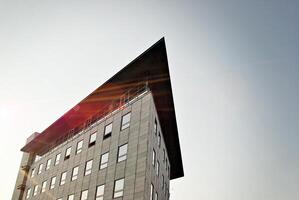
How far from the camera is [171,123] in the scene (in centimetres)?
3566

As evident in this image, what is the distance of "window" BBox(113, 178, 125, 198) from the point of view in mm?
23109

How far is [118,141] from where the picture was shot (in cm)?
2658

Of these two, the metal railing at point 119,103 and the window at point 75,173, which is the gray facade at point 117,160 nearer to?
the window at point 75,173

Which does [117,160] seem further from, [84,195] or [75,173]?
[75,173]

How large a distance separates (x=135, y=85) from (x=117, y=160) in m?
9.55

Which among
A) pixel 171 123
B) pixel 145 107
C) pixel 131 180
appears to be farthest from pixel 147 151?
pixel 171 123

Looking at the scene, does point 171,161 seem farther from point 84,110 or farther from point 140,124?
point 140,124

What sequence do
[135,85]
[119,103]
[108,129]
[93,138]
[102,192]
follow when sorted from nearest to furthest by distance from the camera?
[102,192] → [108,129] → [93,138] → [135,85] → [119,103]

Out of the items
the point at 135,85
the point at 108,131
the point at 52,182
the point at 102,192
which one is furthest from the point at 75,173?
the point at 135,85

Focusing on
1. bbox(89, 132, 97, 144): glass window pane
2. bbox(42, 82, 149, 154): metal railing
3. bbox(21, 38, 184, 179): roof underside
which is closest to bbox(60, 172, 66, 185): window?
bbox(89, 132, 97, 144): glass window pane

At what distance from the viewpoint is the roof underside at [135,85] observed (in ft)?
92.5

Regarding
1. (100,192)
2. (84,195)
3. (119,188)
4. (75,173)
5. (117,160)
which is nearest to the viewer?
(119,188)

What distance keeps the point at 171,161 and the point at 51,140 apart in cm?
2039

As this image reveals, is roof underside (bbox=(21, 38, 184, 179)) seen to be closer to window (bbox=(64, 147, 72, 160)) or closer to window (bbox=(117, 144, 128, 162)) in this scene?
window (bbox=(64, 147, 72, 160))
